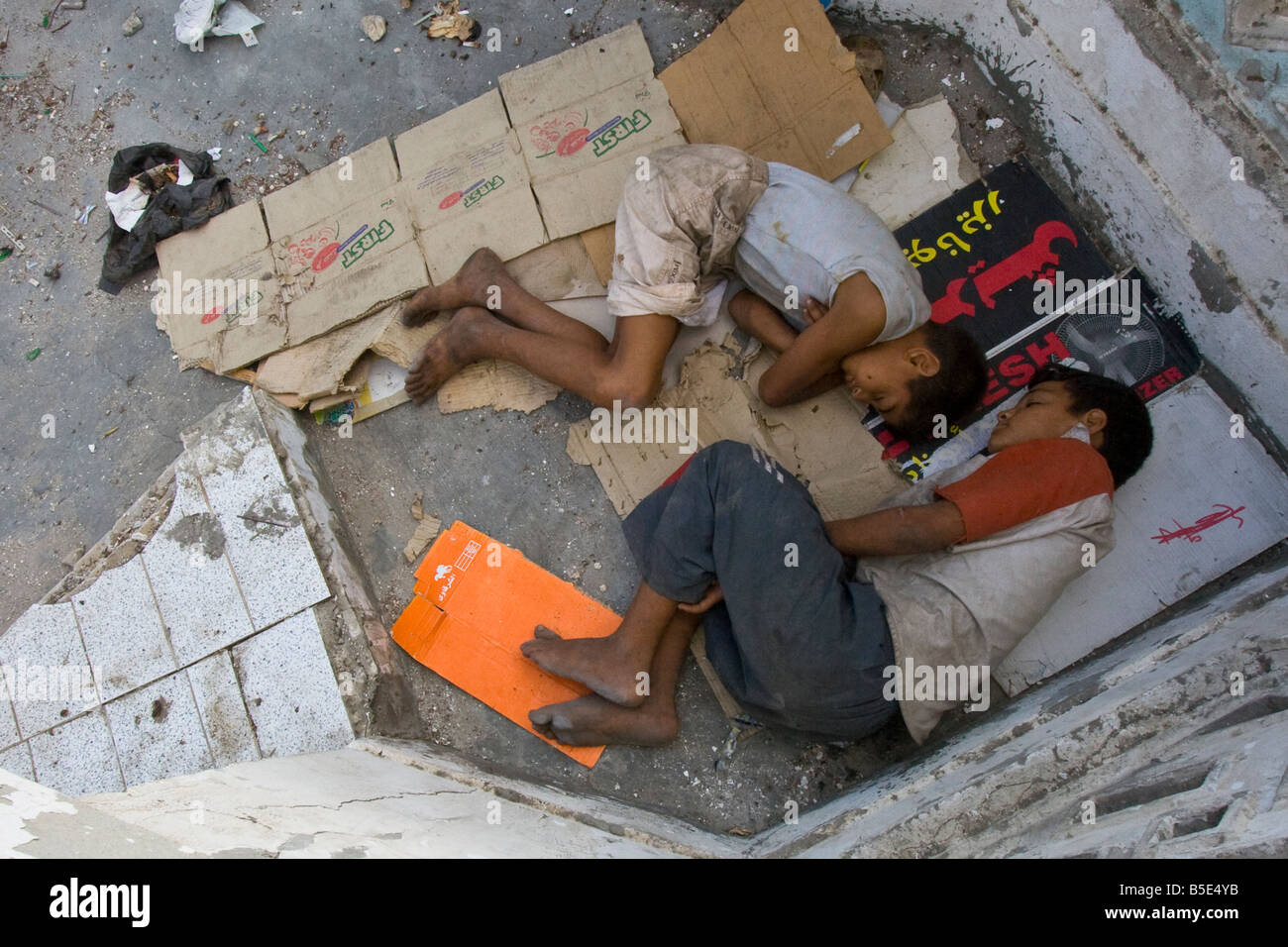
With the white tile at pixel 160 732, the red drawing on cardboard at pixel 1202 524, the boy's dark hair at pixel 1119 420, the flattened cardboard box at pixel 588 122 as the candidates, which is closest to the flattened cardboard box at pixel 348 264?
the flattened cardboard box at pixel 588 122

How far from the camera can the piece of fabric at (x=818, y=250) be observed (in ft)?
6.93

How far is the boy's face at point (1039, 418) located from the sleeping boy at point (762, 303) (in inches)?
4.7

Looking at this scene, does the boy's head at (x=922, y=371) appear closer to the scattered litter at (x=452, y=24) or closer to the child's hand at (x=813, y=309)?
the child's hand at (x=813, y=309)

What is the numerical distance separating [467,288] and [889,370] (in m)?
1.26

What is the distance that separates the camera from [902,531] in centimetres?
201

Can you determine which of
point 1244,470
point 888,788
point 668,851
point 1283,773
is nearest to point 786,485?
point 888,788

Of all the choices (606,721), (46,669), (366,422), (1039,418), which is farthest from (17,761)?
(1039,418)

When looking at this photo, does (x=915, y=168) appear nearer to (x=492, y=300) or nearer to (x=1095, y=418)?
(x=1095, y=418)

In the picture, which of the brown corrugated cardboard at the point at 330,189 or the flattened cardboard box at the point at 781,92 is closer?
the flattened cardboard box at the point at 781,92

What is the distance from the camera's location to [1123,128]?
2205mm

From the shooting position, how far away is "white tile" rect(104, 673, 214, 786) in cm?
203

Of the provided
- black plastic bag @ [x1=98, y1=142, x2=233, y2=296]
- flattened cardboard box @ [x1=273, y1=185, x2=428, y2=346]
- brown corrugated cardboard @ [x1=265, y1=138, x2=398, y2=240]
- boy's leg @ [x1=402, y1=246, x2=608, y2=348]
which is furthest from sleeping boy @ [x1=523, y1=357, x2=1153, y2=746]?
black plastic bag @ [x1=98, y1=142, x2=233, y2=296]

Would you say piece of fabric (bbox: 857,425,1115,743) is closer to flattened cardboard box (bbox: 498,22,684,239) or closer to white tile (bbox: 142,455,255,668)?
flattened cardboard box (bbox: 498,22,684,239)

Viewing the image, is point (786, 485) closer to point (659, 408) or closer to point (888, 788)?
point (659, 408)
